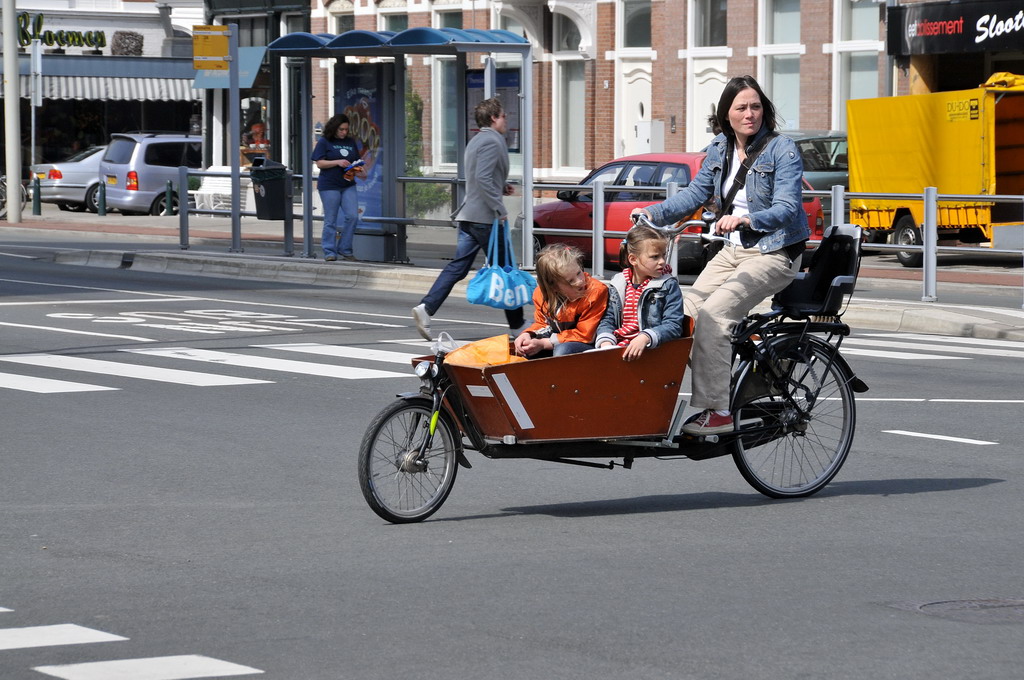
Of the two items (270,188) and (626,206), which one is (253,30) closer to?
(270,188)

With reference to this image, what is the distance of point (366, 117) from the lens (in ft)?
69.9

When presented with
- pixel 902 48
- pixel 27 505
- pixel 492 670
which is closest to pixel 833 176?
pixel 902 48

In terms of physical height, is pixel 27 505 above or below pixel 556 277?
below

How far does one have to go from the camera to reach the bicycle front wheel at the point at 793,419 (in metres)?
7.48

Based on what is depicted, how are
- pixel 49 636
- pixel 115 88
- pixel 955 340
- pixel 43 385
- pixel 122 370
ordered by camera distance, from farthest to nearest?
pixel 115 88 < pixel 955 340 < pixel 122 370 < pixel 43 385 < pixel 49 636

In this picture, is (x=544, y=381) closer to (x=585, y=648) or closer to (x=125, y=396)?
(x=585, y=648)

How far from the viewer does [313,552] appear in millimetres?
6512

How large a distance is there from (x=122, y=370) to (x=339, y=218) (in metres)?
9.34

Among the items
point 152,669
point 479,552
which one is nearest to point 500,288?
point 479,552

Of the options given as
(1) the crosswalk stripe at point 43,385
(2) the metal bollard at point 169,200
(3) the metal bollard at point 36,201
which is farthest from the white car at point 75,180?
(1) the crosswalk stripe at point 43,385

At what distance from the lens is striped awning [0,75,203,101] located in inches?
1801

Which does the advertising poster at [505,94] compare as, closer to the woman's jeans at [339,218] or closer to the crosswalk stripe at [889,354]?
the woman's jeans at [339,218]

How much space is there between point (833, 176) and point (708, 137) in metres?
6.02

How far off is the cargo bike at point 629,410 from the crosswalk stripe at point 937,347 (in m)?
6.20
